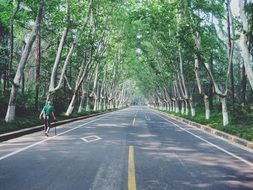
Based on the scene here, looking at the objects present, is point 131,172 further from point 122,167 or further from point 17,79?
point 17,79

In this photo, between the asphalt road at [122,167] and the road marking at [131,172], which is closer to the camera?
the road marking at [131,172]

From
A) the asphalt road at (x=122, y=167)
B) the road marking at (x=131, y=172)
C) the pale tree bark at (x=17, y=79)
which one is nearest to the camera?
the road marking at (x=131, y=172)

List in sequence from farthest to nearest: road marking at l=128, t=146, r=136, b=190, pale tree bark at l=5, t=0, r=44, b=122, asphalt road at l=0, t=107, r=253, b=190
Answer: pale tree bark at l=5, t=0, r=44, b=122 < asphalt road at l=0, t=107, r=253, b=190 < road marking at l=128, t=146, r=136, b=190

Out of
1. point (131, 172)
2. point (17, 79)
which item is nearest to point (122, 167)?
point (131, 172)

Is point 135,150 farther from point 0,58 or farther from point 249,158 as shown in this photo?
point 0,58

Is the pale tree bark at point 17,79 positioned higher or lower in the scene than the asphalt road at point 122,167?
higher

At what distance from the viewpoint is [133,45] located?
55438 millimetres

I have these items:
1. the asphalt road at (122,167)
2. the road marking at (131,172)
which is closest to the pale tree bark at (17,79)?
the asphalt road at (122,167)

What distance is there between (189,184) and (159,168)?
1.76 metres

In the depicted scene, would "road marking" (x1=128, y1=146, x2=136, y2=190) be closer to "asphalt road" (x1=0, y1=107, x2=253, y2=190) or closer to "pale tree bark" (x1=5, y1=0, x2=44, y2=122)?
"asphalt road" (x1=0, y1=107, x2=253, y2=190)

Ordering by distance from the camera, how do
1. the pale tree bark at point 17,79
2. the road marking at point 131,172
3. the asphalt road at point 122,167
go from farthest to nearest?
the pale tree bark at point 17,79 < the asphalt road at point 122,167 < the road marking at point 131,172

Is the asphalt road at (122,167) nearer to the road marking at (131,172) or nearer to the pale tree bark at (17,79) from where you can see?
the road marking at (131,172)

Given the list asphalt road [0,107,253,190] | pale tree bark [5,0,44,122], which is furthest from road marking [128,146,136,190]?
pale tree bark [5,0,44,122]

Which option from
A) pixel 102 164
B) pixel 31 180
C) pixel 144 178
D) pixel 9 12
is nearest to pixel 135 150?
pixel 102 164
